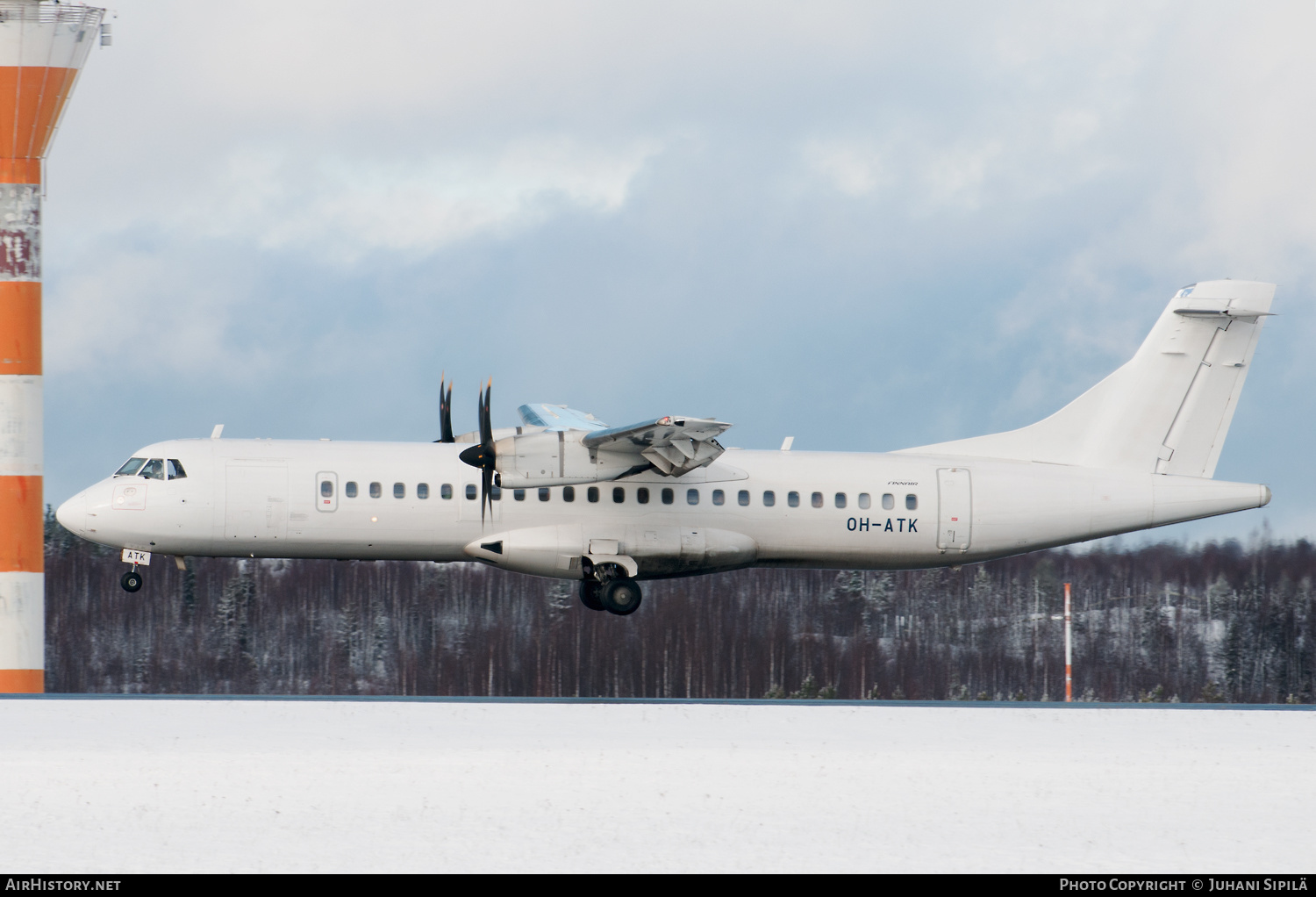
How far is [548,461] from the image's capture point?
90.5 feet

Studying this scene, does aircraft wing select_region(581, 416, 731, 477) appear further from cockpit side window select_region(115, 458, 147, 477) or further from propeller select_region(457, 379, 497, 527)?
cockpit side window select_region(115, 458, 147, 477)

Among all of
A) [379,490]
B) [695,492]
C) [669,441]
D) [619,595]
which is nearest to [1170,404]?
[695,492]

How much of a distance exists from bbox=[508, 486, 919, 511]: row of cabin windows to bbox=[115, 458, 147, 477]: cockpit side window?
6133 mm

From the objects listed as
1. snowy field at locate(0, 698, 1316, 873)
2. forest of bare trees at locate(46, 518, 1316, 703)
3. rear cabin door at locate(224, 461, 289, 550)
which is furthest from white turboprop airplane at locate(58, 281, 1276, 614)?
forest of bare trees at locate(46, 518, 1316, 703)

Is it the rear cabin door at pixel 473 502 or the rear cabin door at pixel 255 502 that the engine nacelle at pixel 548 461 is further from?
the rear cabin door at pixel 255 502

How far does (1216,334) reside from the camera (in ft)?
103

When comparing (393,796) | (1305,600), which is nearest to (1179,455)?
(393,796)

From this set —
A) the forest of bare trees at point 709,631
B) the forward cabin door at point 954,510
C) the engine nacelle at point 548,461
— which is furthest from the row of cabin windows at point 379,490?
the forest of bare trees at point 709,631

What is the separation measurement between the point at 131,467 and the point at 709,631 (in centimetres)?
4356

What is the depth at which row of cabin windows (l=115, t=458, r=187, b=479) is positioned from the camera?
28.5 metres

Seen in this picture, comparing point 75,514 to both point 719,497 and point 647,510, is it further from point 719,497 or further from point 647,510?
point 719,497

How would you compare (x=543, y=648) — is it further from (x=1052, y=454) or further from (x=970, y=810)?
(x=970, y=810)

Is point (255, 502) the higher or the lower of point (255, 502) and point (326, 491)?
the lower

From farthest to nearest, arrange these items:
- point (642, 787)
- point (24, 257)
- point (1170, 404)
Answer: point (24, 257)
point (1170, 404)
point (642, 787)
